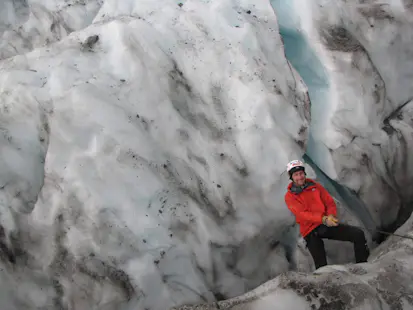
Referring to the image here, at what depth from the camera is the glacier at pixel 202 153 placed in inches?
136

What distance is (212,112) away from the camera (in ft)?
14.3

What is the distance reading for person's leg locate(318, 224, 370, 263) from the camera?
366 centimetres

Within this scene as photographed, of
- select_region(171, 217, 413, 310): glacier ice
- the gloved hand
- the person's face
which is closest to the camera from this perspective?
select_region(171, 217, 413, 310): glacier ice

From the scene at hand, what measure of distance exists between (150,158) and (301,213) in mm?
1448

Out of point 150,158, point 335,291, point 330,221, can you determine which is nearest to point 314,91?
point 330,221

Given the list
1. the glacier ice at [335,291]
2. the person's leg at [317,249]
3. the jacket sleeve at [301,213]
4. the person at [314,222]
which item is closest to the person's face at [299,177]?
the person at [314,222]

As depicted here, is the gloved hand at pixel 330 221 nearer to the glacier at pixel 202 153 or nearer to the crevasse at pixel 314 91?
the glacier at pixel 202 153

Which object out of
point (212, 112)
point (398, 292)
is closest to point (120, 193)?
point (212, 112)

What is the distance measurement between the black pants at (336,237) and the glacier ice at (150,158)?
19.9 inches

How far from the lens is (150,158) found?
389cm

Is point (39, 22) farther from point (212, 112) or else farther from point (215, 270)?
point (215, 270)

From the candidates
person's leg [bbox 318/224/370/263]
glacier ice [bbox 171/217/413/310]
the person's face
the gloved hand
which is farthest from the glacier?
the person's face

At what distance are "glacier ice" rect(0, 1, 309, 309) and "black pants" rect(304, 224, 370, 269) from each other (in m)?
0.50

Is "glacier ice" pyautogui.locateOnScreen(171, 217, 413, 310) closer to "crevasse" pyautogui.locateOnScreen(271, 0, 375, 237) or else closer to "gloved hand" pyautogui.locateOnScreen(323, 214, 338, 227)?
"gloved hand" pyautogui.locateOnScreen(323, 214, 338, 227)
